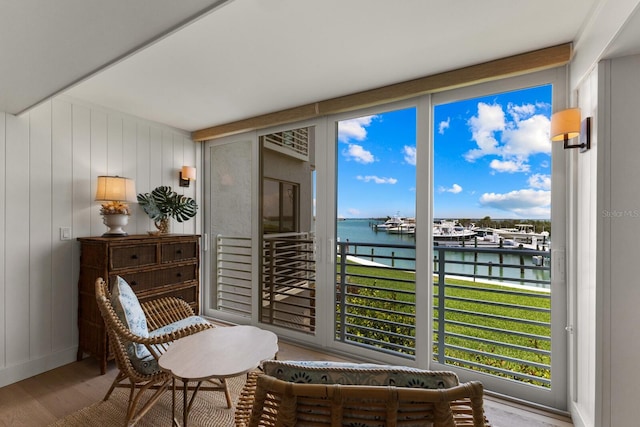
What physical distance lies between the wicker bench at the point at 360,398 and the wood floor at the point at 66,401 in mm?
1452

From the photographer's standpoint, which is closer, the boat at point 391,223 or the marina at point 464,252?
the marina at point 464,252

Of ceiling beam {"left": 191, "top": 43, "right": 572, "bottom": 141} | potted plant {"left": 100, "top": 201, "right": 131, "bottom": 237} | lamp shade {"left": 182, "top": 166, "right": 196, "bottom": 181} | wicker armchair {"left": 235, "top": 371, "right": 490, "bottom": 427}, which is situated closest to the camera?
wicker armchair {"left": 235, "top": 371, "right": 490, "bottom": 427}

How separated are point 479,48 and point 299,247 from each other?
2319 millimetres

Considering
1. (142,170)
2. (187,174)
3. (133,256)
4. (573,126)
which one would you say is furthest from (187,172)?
(573,126)

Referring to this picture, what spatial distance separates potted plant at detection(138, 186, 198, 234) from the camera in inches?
125

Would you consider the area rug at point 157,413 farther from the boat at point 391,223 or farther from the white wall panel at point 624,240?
the white wall panel at point 624,240

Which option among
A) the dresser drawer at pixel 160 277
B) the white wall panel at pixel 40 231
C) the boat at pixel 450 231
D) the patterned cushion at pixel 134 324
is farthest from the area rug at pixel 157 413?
the boat at pixel 450 231

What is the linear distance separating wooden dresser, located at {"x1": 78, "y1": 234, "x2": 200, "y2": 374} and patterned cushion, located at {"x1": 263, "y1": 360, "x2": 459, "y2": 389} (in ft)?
7.28

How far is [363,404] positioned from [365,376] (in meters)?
0.08

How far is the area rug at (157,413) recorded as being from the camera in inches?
76.4

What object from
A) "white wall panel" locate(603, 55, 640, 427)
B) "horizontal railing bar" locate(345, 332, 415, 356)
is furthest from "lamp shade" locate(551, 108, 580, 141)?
"horizontal railing bar" locate(345, 332, 415, 356)

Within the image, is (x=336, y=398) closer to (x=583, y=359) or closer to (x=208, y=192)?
(x=583, y=359)

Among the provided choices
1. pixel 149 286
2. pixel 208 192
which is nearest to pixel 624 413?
pixel 149 286

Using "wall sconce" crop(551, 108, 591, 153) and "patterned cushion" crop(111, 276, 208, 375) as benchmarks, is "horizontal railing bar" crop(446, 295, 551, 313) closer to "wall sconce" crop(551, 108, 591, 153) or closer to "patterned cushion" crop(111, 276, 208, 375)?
"wall sconce" crop(551, 108, 591, 153)
